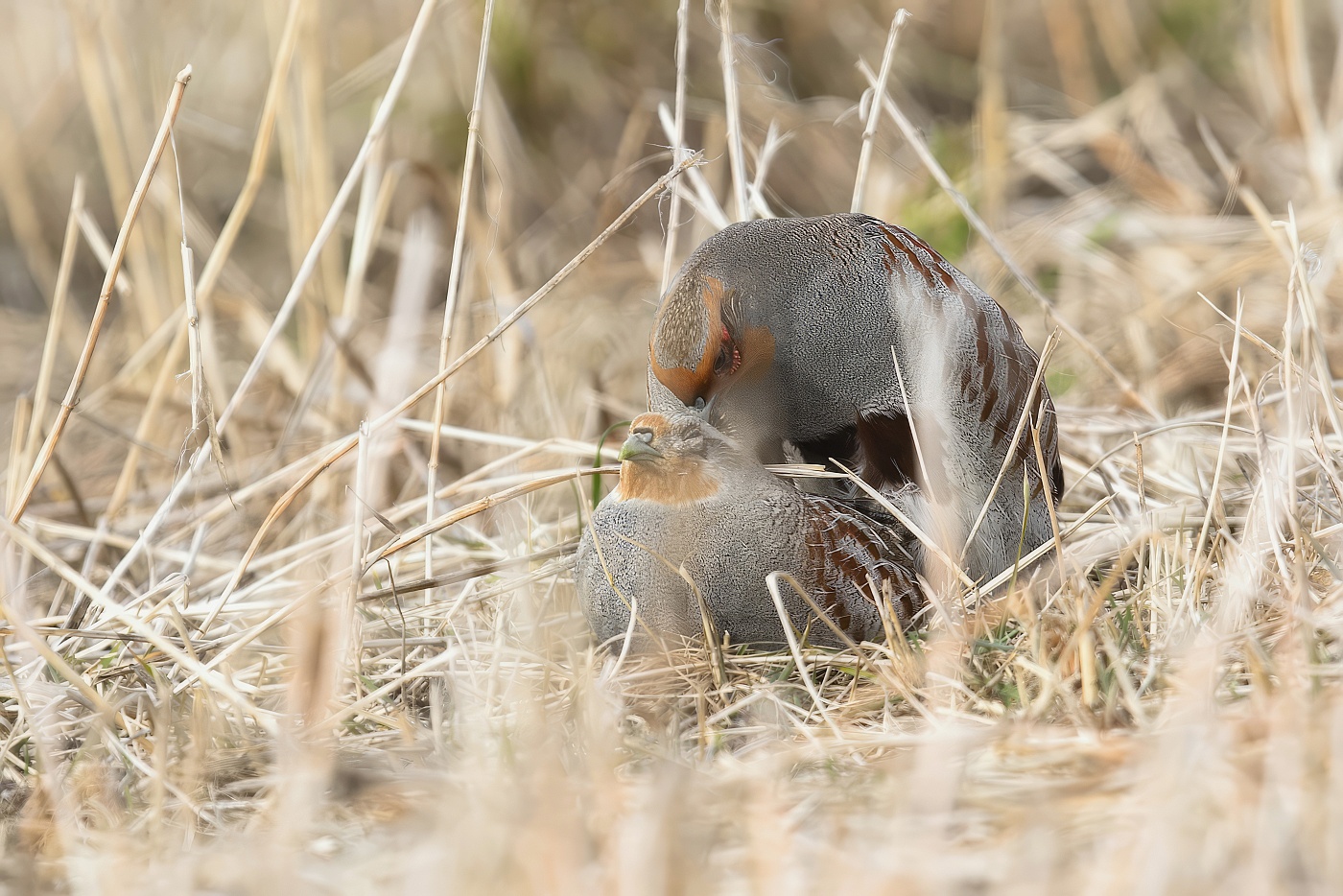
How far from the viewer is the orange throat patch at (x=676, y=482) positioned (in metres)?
2.57

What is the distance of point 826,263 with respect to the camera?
2.98 meters

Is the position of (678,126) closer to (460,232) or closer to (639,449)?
(460,232)

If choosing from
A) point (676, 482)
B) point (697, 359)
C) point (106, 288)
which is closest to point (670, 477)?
point (676, 482)

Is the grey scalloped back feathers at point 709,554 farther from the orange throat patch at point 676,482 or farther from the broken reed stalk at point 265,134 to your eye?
the broken reed stalk at point 265,134

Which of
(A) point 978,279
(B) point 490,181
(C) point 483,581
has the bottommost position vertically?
(C) point 483,581

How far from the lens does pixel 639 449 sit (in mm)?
2512

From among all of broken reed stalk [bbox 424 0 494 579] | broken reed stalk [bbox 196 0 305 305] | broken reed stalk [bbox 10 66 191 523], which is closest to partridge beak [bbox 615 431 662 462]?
broken reed stalk [bbox 424 0 494 579]

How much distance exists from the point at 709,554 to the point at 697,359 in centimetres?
48

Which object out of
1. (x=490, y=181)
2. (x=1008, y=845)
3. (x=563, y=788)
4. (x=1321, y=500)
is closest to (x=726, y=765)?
(x=563, y=788)

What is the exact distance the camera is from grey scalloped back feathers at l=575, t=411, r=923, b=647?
2545 millimetres

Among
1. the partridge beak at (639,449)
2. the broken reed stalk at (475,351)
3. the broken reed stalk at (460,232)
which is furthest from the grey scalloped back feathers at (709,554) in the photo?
the broken reed stalk at (460,232)

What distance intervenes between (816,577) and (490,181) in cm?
378

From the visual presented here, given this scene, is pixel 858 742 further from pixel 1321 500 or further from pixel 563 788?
pixel 1321 500

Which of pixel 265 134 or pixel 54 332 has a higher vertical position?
pixel 265 134
